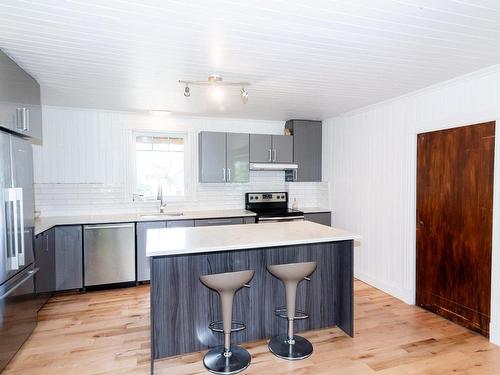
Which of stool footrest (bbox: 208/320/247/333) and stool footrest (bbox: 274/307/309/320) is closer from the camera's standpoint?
stool footrest (bbox: 208/320/247/333)

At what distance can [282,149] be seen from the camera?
4.91m

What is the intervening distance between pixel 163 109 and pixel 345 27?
2951 millimetres

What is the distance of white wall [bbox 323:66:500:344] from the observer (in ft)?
9.05

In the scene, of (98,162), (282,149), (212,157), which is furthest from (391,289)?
(98,162)

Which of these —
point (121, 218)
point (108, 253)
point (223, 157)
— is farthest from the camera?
point (223, 157)

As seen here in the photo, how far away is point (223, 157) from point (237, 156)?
22cm

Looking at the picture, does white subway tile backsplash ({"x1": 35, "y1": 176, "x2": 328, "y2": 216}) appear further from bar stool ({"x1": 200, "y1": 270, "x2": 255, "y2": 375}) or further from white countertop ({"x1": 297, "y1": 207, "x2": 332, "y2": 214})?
bar stool ({"x1": 200, "y1": 270, "x2": 255, "y2": 375})

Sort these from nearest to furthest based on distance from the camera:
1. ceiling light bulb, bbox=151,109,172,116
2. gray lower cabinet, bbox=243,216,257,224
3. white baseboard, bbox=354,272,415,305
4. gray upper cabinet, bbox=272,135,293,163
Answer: white baseboard, bbox=354,272,415,305
ceiling light bulb, bbox=151,109,172,116
gray lower cabinet, bbox=243,216,257,224
gray upper cabinet, bbox=272,135,293,163

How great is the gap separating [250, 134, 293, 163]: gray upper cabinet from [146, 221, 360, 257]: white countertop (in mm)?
1881

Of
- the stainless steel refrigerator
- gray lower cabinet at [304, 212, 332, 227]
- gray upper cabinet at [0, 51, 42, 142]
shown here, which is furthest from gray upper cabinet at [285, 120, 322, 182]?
the stainless steel refrigerator

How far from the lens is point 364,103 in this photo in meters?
3.96

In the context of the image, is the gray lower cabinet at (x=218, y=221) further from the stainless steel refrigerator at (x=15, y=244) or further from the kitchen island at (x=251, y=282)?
the stainless steel refrigerator at (x=15, y=244)

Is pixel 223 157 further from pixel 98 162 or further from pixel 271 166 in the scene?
pixel 98 162

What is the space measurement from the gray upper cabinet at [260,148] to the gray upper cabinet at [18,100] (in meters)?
2.75
